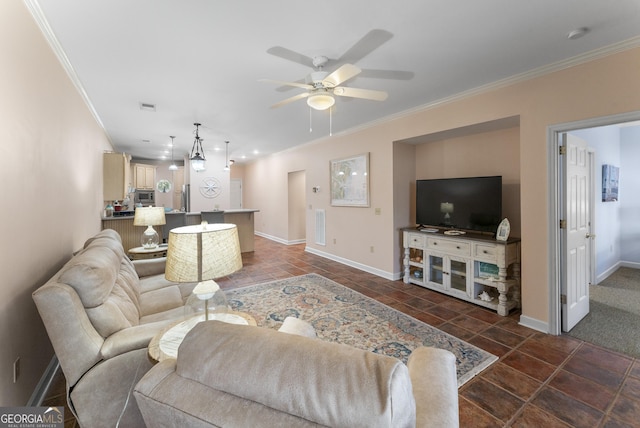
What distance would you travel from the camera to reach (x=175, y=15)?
1.95m

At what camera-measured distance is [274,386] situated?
0.67 m

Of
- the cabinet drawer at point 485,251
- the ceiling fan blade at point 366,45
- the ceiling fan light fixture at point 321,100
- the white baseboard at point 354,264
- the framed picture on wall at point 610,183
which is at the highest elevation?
the ceiling fan blade at point 366,45

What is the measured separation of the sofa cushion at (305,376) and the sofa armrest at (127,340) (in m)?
0.96

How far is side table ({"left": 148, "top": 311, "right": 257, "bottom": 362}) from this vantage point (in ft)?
4.50

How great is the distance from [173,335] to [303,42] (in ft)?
7.65

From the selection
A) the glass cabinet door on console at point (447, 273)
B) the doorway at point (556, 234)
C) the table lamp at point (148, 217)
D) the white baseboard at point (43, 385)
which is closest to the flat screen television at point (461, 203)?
the glass cabinet door on console at point (447, 273)

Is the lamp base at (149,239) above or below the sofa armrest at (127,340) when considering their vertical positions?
above

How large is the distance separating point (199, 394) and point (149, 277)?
2859mm

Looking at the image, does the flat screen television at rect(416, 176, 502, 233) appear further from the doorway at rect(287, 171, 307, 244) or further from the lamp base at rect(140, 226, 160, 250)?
the lamp base at rect(140, 226, 160, 250)

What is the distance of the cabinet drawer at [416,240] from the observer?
13.4ft

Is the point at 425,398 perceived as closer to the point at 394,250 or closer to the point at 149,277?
the point at 149,277

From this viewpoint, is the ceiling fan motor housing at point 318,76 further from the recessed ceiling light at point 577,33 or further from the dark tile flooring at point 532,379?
the dark tile flooring at point 532,379

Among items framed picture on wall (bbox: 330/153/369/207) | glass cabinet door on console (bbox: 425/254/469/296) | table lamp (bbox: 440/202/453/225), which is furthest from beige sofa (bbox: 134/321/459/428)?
framed picture on wall (bbox: 330/153/369/207)

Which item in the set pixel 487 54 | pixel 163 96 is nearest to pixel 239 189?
pixel 163 96
